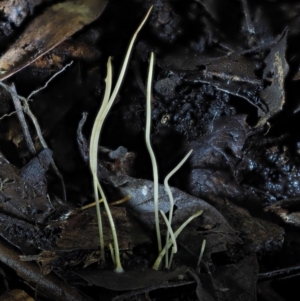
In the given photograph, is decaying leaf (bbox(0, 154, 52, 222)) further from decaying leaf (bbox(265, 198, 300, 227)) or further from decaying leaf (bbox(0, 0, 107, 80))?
decaying leaf (bbox(265, 198, 300, 227))

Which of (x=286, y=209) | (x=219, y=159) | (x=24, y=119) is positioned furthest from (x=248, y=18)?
(x=24, y=119)

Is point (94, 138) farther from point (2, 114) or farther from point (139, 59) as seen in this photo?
point (139, 59)

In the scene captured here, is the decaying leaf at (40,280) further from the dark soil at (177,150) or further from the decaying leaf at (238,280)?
the decaying leaf at (238,280)

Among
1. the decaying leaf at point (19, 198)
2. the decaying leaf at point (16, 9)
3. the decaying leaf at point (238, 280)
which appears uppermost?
the decaying leaf at point (16, 9)

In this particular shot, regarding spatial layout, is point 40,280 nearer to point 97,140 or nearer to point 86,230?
point 86,230

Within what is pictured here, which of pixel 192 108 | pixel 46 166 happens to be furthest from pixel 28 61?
pixel 192 108

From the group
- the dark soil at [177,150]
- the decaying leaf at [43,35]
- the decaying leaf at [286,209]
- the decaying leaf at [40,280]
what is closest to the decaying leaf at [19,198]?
the dark soil at [177,150]
